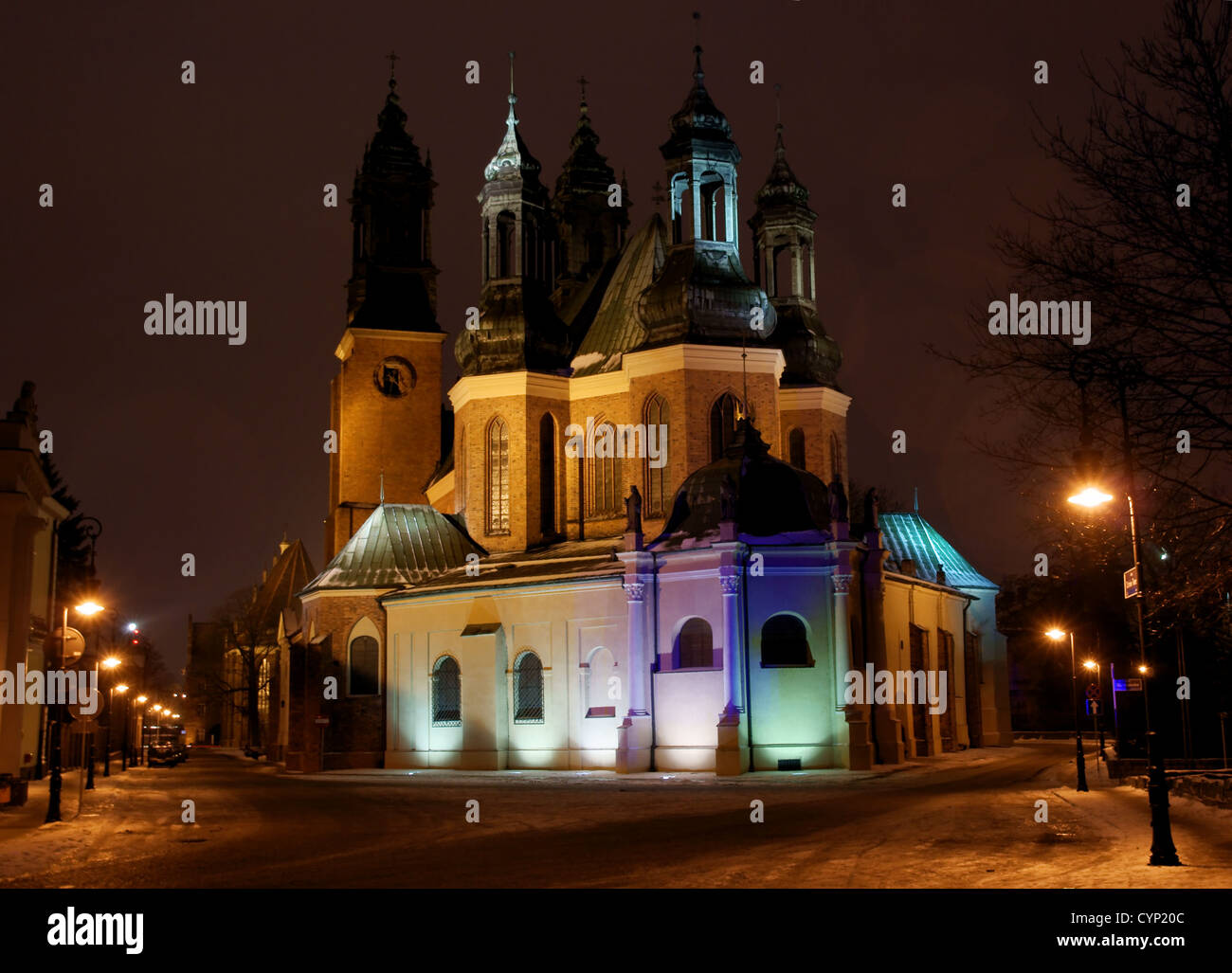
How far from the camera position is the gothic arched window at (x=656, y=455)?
4538 cm

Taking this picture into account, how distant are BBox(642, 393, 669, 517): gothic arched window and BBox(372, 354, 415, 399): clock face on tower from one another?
20.1 metres

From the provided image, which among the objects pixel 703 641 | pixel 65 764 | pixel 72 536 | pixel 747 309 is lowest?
pixel 65 764

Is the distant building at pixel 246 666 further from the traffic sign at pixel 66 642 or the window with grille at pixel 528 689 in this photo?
the traffic sign at pixel 66 642

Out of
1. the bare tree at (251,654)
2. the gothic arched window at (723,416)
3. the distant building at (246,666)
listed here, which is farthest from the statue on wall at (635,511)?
the bare tree at (251,654)

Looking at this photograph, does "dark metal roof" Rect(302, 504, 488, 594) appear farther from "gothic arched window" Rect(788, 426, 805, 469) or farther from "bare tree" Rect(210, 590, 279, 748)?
"bare tree" Rect(210, 590, 279, 748)

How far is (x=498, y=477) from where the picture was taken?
49938mm

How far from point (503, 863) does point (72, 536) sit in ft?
176

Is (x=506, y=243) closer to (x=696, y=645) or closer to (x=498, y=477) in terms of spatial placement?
(x=498, y=477)

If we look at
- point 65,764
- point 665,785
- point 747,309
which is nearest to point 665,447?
point 747,309

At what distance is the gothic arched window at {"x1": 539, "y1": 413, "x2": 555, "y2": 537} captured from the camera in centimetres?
4909

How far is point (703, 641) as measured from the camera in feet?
129

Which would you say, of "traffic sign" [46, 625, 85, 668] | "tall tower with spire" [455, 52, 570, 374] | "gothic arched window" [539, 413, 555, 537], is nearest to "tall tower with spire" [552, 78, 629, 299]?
"tall tower with spire" [455, 52, 570, 374]

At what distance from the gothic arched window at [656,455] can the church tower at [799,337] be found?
5.20 meters
